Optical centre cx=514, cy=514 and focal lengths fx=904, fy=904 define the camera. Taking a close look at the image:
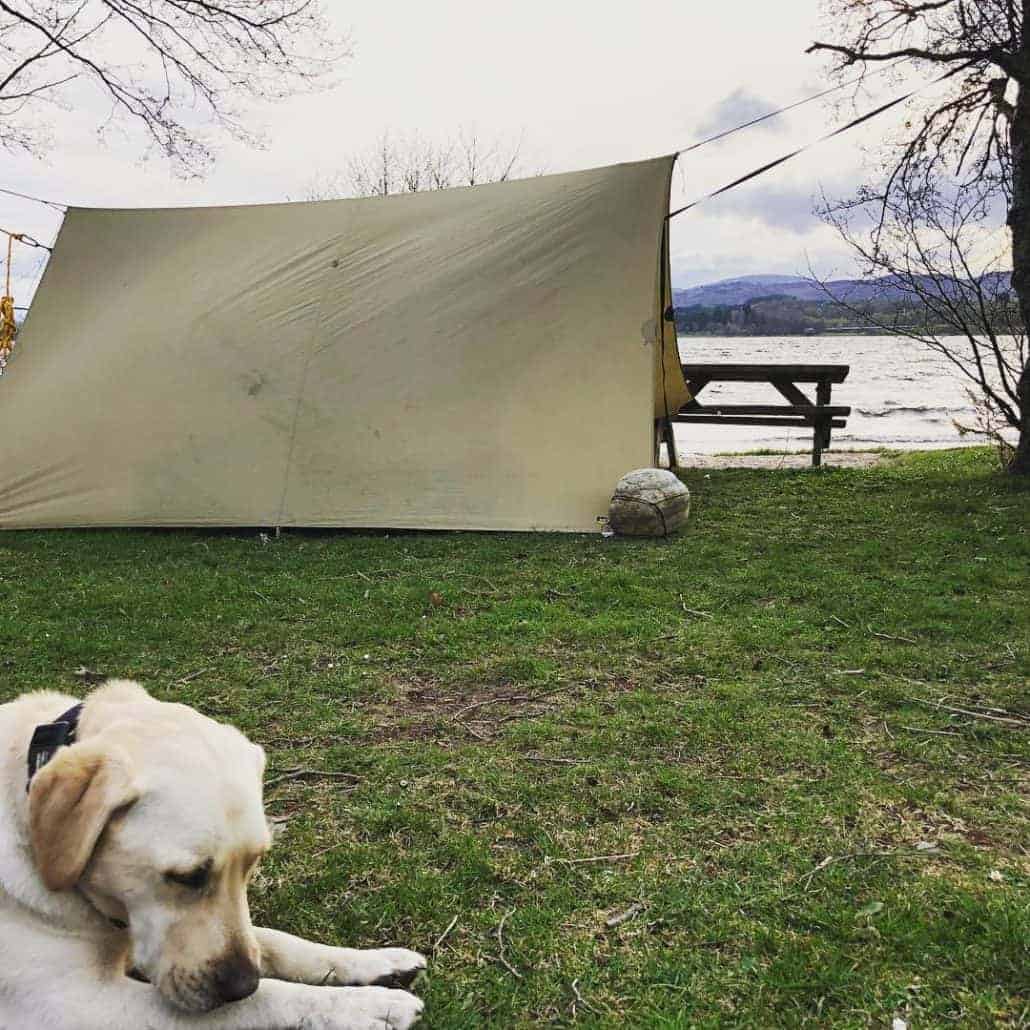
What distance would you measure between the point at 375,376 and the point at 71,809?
601 cm

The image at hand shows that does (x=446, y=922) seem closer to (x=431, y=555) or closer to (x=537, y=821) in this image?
(x=537, y=821)

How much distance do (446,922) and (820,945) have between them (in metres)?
0.97

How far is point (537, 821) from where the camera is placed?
295 centimetres

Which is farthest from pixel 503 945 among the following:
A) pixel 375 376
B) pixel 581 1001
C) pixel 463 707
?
pixel 375 376

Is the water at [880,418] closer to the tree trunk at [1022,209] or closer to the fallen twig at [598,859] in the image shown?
the tree trunk at [1022,209]

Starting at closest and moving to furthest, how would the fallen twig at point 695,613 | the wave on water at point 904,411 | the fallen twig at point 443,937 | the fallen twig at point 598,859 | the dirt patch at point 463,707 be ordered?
the fallen twig at point 443,937 → the fallen twig at point 598,859 → the dirt patch at point 463,707 → the fallen twig at point 695,613 → the wave on water at point 904,411

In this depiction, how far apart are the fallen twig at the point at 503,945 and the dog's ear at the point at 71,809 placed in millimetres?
1036

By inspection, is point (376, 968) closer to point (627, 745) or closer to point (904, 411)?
point (627, 745)

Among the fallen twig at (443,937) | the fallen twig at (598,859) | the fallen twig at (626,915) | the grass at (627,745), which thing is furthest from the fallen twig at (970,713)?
the fallen twig at (443,937)

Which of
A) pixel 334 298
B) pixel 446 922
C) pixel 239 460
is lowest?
pixel 446 922

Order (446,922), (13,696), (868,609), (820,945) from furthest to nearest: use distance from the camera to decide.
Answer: (868,609), (13,696), (446,922), (820,945)

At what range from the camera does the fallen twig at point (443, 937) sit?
2.34 meters

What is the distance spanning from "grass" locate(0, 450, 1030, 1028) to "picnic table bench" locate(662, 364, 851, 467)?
349cm

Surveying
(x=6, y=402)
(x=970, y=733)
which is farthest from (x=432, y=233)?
(x=970, y=733)
